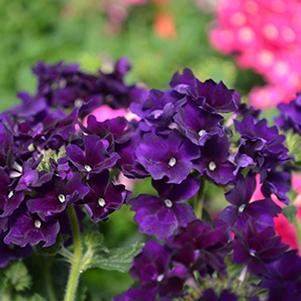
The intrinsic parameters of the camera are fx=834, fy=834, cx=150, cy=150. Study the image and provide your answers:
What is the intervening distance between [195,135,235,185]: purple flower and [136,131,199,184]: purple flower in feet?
0.08

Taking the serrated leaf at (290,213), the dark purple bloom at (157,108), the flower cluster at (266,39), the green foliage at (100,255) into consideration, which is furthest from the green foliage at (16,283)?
the flower cluster at (266,39)

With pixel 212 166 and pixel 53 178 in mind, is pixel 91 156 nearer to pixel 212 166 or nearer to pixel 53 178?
pixel 53 178

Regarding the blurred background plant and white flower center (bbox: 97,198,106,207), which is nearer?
white flower center (bbox: 97,198,106,207)

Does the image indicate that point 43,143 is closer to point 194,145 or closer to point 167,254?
point 194,145

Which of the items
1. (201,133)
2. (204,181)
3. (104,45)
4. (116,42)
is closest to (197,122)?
(201,133)

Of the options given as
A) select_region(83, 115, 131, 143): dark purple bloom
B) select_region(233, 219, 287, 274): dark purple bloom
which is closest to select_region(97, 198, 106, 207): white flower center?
select_region(83, 115, 131, 143): dark purple bloom

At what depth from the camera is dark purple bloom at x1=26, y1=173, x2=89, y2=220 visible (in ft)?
3.93

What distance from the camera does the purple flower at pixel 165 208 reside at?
1.23 m

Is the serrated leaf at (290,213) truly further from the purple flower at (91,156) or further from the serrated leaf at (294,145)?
the purple flower at (91,156)

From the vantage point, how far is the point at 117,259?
1.36 m

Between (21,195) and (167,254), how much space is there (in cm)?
26

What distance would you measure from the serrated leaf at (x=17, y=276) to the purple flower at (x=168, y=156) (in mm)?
315

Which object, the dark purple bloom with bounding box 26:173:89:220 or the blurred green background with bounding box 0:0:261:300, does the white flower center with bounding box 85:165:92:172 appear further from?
the blurred green background with bounding box 0:0:261:300

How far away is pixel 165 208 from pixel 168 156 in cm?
8
